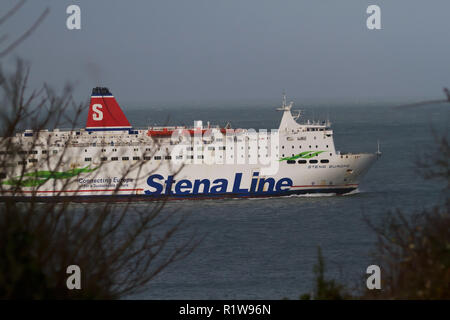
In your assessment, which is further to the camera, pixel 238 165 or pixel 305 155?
pixel 305 155

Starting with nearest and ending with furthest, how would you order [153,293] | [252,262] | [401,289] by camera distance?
[401,289]
[153,293]
[252,262]

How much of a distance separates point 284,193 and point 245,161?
1.59 meters

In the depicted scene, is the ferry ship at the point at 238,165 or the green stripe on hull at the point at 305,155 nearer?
the ferry ship at the point at 238,165

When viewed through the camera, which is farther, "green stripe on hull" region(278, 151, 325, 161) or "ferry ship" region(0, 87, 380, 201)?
"green stripe on hull" region(278, 151, 325, 161)

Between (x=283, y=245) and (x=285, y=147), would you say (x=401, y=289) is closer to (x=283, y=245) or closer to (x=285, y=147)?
(x=283, y=245)

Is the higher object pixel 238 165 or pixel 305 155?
pixel 305 155

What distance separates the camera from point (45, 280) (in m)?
3.29

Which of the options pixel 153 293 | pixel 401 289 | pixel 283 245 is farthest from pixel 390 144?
pixel 401 289

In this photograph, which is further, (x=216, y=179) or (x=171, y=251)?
(x=216, y=179)

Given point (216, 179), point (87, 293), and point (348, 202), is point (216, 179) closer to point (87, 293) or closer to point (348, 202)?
point (348, 202)

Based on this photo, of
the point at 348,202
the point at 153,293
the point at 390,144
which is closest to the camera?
the point at 153,293

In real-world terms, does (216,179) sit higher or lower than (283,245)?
higher

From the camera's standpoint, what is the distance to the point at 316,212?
18797mm
